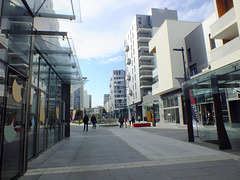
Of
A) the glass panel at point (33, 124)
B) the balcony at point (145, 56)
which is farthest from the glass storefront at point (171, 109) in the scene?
the glass panel at point (33, 124)

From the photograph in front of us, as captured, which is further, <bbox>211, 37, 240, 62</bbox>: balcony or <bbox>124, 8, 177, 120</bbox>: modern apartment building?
<bbox>124, 8, 177, 120</bbox>: modern apartment building

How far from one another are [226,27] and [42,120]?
1579cm

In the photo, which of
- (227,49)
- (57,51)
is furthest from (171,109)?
(57,51)

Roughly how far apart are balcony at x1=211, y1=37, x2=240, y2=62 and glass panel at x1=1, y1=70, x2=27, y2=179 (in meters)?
14.1

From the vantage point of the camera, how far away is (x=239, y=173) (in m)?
4.23

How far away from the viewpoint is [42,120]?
23.7 ft

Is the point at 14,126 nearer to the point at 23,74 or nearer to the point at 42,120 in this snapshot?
the point at 23,74

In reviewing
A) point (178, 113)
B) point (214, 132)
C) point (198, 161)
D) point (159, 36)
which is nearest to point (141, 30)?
point (159, 36)

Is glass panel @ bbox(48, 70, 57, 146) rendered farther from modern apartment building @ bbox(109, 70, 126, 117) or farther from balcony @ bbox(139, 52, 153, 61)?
modern apartment building @ bbox(109, 70, 126, 117)

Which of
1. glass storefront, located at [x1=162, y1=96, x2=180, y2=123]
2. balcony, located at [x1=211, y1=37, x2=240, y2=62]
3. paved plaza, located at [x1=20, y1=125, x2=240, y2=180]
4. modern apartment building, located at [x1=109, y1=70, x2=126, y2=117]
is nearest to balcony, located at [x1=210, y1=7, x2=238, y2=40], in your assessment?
balcony, located at [x1=211, y1=37, x2=240, y2=62]

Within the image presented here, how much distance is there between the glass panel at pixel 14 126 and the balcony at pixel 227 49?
46.4 ft

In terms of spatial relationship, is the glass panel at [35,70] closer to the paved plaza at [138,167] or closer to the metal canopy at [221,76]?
the paved plaza at [138,167]

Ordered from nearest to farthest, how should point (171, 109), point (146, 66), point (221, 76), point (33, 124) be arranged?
1. point (33, 124)
2. point (221, 76)
3. point (171, 109)
4. point (146, 66)

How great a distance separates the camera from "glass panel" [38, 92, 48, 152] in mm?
7057
